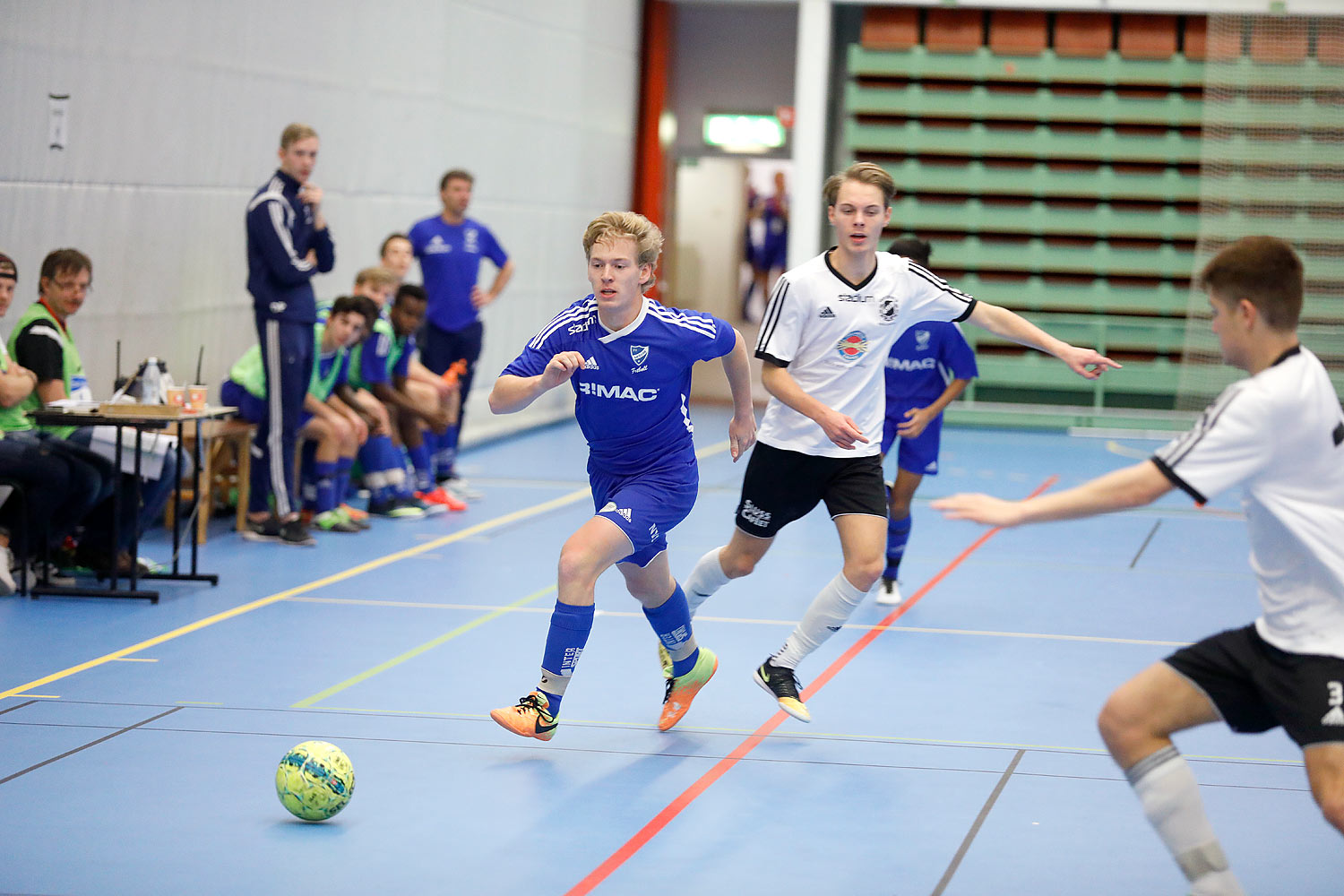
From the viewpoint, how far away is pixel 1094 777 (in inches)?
192

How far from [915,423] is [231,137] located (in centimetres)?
502

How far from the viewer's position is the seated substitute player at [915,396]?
755 cm

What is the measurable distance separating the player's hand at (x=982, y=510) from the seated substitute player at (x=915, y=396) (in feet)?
13.5

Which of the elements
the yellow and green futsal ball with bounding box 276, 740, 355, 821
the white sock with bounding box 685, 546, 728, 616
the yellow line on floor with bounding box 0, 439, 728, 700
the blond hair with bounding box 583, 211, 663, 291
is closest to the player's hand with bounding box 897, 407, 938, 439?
the yellow line on floor with bounding box 0, 439, 728, 700

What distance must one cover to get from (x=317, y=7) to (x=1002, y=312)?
691 cm

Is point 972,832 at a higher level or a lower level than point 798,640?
lower

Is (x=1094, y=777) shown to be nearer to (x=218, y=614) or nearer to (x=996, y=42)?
(x=218, y=614)

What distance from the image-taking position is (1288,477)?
127 inches

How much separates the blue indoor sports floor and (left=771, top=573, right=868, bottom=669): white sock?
0.26 metres

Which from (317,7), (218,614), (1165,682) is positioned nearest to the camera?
(1165,682)

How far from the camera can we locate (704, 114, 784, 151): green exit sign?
18.2m

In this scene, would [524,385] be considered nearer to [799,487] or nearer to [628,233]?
[628,233]

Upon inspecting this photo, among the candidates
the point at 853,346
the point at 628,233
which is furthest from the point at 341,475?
the point at 628,233

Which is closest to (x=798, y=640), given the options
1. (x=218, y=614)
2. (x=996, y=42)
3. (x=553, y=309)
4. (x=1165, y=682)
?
(x=1165, y=682)
